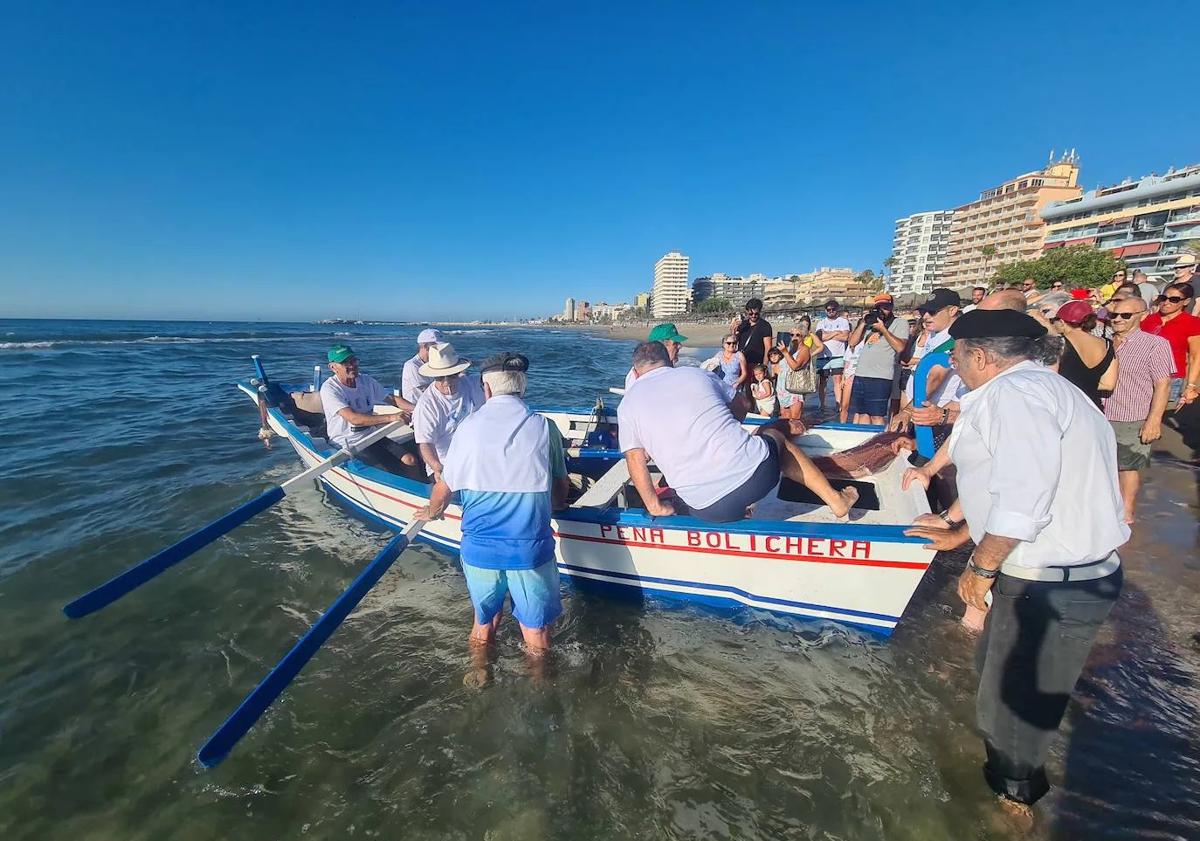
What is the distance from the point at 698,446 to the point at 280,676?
3076mm

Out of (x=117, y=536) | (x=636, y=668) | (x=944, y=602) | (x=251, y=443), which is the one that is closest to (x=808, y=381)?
(x=944, y=602)

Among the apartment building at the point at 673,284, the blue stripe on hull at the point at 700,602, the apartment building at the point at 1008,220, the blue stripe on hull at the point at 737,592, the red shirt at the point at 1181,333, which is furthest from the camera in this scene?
the apartment building at the point at 673,284

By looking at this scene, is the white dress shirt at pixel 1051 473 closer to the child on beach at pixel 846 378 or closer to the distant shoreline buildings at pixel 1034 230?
the child on beach at pixel 846 378

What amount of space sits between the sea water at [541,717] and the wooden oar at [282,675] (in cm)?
75

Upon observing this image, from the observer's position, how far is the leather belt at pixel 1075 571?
2.04 meters

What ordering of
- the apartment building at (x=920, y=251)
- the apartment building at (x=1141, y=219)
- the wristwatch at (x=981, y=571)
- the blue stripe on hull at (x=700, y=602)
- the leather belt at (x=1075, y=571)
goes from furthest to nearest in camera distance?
the apartment building at (x=920, y=251) → the apartment building at (x=1141, y=219) → the blue stripe on hull at (x=700, y=602) → the wristwatch at (x=981, y=571) → the leather belt at (x=1075, y=571)

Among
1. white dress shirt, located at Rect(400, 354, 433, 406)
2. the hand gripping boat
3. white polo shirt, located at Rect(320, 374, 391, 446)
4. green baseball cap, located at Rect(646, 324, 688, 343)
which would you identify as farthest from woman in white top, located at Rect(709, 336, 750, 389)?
white polo shirt, located at Rect(320, 374, 391, 446)

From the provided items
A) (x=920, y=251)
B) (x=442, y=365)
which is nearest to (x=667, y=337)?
(x=442, y=365)

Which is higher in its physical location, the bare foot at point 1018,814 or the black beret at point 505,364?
the black beret at point 505,364

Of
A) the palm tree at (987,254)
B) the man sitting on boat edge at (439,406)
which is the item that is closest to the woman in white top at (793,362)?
the man sitting on boat edge at (439,406)

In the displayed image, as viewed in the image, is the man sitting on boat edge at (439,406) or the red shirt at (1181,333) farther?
the red shirt at (1181,333)

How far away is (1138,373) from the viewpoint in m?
4.57

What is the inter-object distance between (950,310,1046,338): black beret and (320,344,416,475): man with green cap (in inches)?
235

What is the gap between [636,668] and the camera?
392cm
